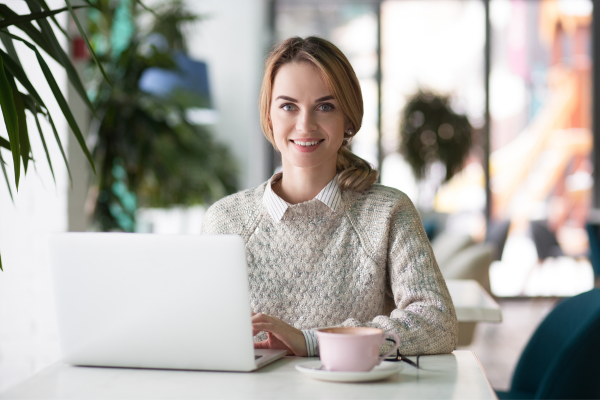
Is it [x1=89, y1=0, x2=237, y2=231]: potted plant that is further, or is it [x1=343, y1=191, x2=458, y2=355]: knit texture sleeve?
[x1=89, y1=0, x2=237, y2=231]: potted plant

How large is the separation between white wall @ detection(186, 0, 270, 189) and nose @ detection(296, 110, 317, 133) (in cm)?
545

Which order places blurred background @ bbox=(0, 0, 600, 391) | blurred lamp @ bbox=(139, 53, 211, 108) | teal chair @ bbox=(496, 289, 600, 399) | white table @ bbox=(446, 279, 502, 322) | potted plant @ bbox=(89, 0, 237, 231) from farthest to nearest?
1. blurred background @ bbox=(0, 0, 600, 391)
2. blurred lamp @ bbox=(139, 53, 211, 108)
3. potted plant @ bbox=(89, 0, 237, 231)
4. white table @ bbox=(446, 279, 502, 322)
5. teal chair @ bbox=(496, 289, 600, 399)

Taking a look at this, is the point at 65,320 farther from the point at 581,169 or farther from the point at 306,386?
the point at 581,169

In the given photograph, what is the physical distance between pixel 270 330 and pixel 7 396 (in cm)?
42

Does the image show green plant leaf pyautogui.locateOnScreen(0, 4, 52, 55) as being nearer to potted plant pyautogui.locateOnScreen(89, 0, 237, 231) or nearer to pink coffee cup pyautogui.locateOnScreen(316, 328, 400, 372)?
pink coffee cup pyautogui.locateOnScreen(316, 328, 400, 372)

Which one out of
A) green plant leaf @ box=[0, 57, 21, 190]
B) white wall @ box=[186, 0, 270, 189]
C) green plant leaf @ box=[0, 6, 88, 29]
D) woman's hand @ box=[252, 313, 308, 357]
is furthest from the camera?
white wall @ box=[186, 0, 270, 189]

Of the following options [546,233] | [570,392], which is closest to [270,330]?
[570,392]

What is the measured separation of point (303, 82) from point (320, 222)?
0.31 metres

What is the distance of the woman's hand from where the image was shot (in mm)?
1103

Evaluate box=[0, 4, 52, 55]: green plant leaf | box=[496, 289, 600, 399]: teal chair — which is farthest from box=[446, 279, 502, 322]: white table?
box=[0, 4, 52, 55]: green plant leaf

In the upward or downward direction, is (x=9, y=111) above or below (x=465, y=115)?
below

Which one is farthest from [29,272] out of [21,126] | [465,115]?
[465,115]

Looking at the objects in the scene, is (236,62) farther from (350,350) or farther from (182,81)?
(350,350)

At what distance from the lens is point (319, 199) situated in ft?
4.67
